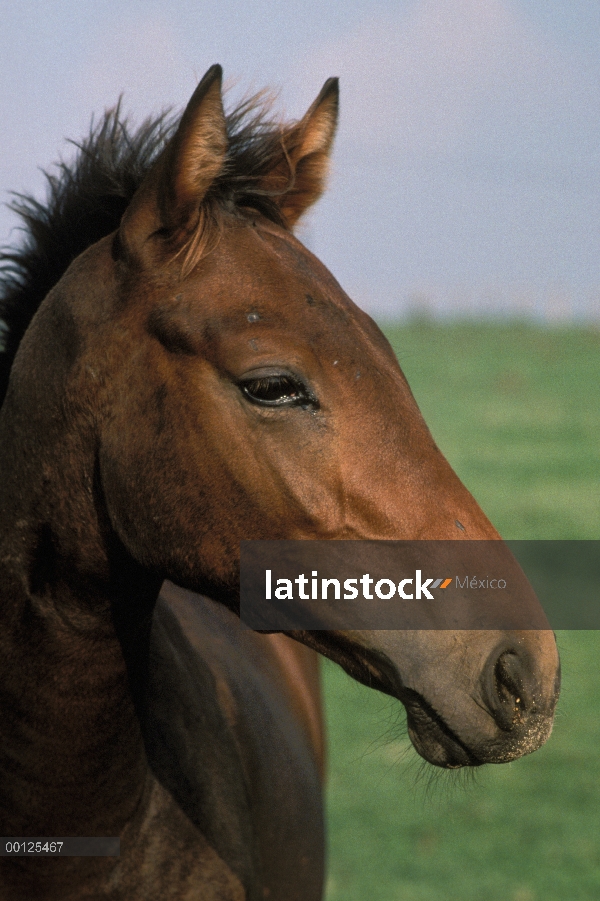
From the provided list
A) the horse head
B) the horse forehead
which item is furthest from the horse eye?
the horse forehead

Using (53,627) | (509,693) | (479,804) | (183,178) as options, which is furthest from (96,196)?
(479,804)

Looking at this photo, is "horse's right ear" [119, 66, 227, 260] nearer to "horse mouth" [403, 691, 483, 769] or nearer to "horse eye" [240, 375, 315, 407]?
"horse eye" [240, 375, 315, 407]

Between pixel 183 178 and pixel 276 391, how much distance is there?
49 centimetres

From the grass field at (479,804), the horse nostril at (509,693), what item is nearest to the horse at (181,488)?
the horse nostril at (509,693)

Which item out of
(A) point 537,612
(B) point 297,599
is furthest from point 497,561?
(B) point 297,599

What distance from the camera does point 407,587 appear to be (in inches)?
71.1

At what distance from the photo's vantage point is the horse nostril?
5.66 ft

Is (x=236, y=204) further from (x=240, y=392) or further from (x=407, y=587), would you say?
(x=407, y=587)

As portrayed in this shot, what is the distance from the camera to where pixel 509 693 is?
1736 mm

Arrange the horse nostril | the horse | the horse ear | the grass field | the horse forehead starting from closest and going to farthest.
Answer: the horse nostril, the horse, the horse forehead, the horse ear, the grass field

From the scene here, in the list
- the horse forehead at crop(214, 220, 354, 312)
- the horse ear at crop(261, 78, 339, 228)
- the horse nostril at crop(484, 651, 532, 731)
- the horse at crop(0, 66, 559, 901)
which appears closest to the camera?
the horse nostril at crop(484, 651, 532, 731)

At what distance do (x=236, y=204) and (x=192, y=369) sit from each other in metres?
0.46

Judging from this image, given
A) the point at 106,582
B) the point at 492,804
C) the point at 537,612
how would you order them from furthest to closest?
the point at 492,804 < the point at 106,582 < the point at 537,612

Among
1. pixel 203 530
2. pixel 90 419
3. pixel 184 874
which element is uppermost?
pixel 90 419
